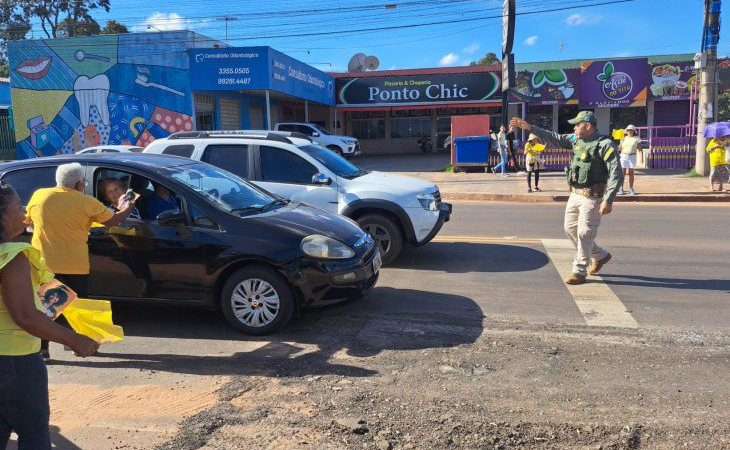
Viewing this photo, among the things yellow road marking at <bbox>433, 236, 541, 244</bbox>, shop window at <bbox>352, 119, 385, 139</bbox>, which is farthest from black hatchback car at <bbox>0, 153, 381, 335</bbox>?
shop window at <bbox>352, 119, 385, 139</bbox>

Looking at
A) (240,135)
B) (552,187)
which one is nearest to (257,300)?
(240,135)

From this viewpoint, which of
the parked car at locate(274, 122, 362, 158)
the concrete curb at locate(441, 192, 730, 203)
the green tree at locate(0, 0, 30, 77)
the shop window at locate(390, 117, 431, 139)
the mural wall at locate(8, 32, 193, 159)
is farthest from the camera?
the green tree at locate(0, 0, 30, 77)

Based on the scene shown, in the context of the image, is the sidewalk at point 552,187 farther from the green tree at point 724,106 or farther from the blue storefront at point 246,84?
the green tree at point 724,106

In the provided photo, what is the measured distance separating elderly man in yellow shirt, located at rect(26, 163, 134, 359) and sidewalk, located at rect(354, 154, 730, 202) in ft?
39.3

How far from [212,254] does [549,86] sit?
2758cm

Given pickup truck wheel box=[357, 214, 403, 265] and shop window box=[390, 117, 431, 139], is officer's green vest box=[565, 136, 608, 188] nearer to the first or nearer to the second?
pickup truck wheel box=[357, 214, 403, 265]

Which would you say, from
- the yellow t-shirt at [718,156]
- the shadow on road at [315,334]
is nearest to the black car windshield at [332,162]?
the shadow on road at [315,334]

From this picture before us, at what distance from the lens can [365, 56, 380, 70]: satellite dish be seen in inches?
1355

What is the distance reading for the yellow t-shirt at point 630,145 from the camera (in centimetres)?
1420

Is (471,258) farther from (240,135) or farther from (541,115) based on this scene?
(541,115)

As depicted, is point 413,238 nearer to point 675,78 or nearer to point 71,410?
point 71,410

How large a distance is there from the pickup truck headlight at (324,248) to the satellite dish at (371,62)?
102 feet

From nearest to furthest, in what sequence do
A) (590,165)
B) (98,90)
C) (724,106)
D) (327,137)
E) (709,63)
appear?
(590,165)
(709,63)
(98,90)
(327,137)
(724,106)

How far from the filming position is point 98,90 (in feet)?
80.7
